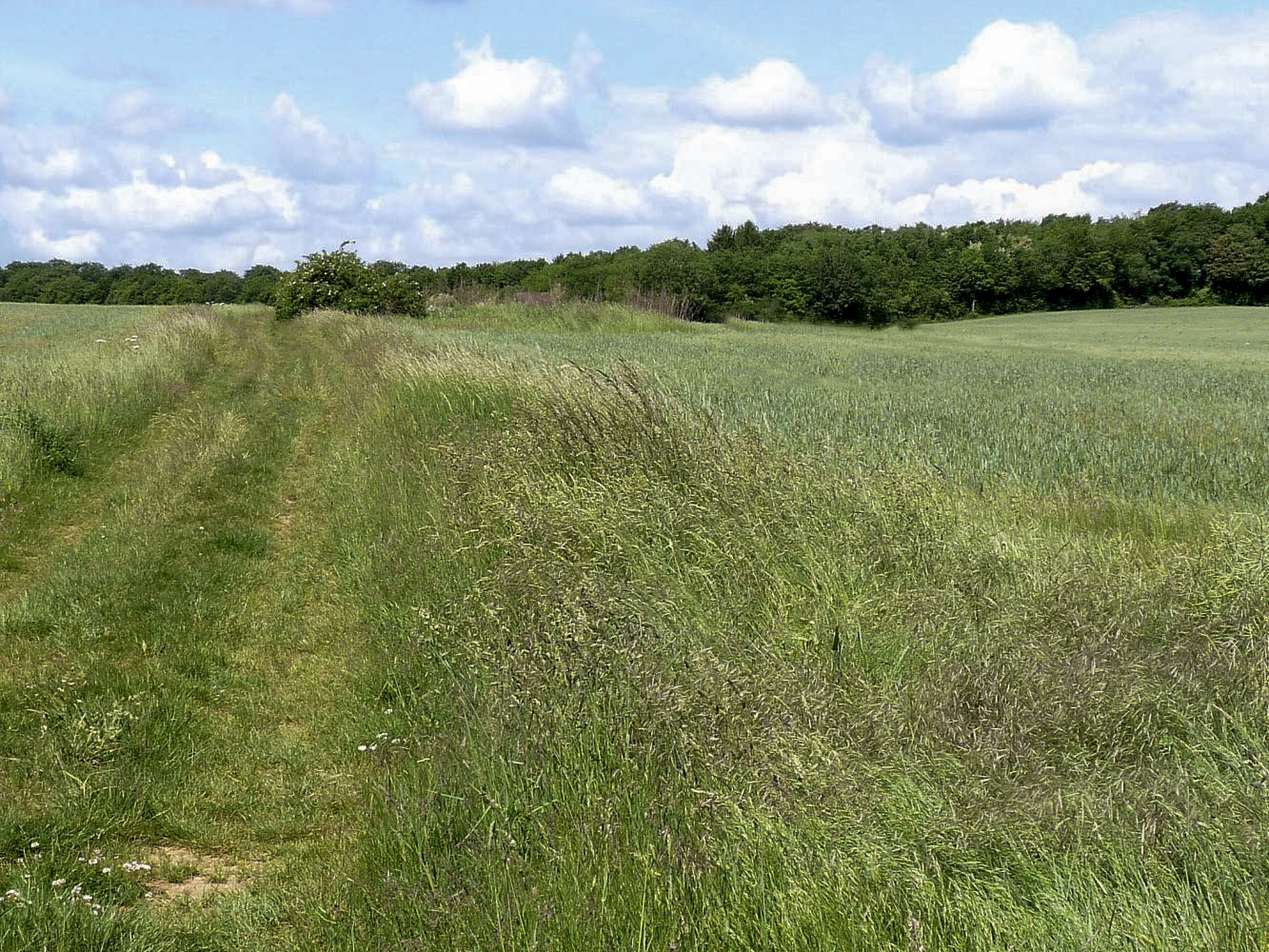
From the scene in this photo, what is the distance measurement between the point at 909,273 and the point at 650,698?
7976cm

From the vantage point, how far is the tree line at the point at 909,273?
68.2 m

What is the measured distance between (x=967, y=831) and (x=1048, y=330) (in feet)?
192

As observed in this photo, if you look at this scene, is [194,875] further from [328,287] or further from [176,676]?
[328,287]

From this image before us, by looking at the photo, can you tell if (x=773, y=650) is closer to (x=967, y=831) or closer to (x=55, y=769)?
(x=967, y=831)

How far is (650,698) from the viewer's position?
141 inches

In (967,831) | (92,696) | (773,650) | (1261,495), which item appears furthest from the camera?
(1261,495)

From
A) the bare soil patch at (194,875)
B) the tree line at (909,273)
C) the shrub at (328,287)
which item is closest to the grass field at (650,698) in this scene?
the bare soil patch at (194,875)

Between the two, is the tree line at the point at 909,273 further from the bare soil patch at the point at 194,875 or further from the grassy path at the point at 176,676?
the bare soil patch at the point at 194,875

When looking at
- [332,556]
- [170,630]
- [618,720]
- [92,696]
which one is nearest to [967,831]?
[618,720]

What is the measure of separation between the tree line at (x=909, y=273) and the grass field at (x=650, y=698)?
46.5m

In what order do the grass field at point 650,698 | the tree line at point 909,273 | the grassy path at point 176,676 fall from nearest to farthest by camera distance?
the grass field at point 650,698
the grassy path at point 176,676
the tree line at point 909,273

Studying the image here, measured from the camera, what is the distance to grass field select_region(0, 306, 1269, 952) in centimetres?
275

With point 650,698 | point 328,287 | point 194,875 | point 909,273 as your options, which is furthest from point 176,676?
point 909,273

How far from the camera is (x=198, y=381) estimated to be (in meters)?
17.4
